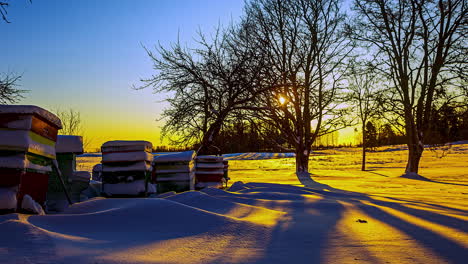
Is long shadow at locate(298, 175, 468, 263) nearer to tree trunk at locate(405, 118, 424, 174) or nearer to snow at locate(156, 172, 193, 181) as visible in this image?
snow at locate(156, 172, 193, 181)

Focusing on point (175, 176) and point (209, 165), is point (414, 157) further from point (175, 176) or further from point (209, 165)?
point (175, 176)

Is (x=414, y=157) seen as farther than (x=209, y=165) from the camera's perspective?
Yes

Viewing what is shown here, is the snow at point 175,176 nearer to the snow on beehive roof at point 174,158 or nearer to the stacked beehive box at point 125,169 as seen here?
the snow on beehive roof at point 174,158

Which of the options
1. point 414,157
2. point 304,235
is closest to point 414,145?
point 414,157

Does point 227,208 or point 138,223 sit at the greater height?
point 138,223

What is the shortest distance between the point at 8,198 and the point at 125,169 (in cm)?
266

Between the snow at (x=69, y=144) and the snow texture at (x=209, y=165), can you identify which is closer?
the snow at (x=69, y=144)

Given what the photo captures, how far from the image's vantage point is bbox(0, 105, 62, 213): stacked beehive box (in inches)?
119

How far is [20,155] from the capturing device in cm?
313

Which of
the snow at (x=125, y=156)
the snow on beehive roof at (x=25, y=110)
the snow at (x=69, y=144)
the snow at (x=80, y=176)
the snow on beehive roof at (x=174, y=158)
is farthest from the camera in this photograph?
the snow on beehive roof at (x=174, y=158)

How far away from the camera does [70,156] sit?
5.22 metres

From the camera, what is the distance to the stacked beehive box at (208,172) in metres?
9.75

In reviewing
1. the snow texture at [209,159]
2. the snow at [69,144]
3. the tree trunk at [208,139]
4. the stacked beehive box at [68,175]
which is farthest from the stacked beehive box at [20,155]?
the tree trunk at [208,139]

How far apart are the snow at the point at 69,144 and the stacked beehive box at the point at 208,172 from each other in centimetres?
466
